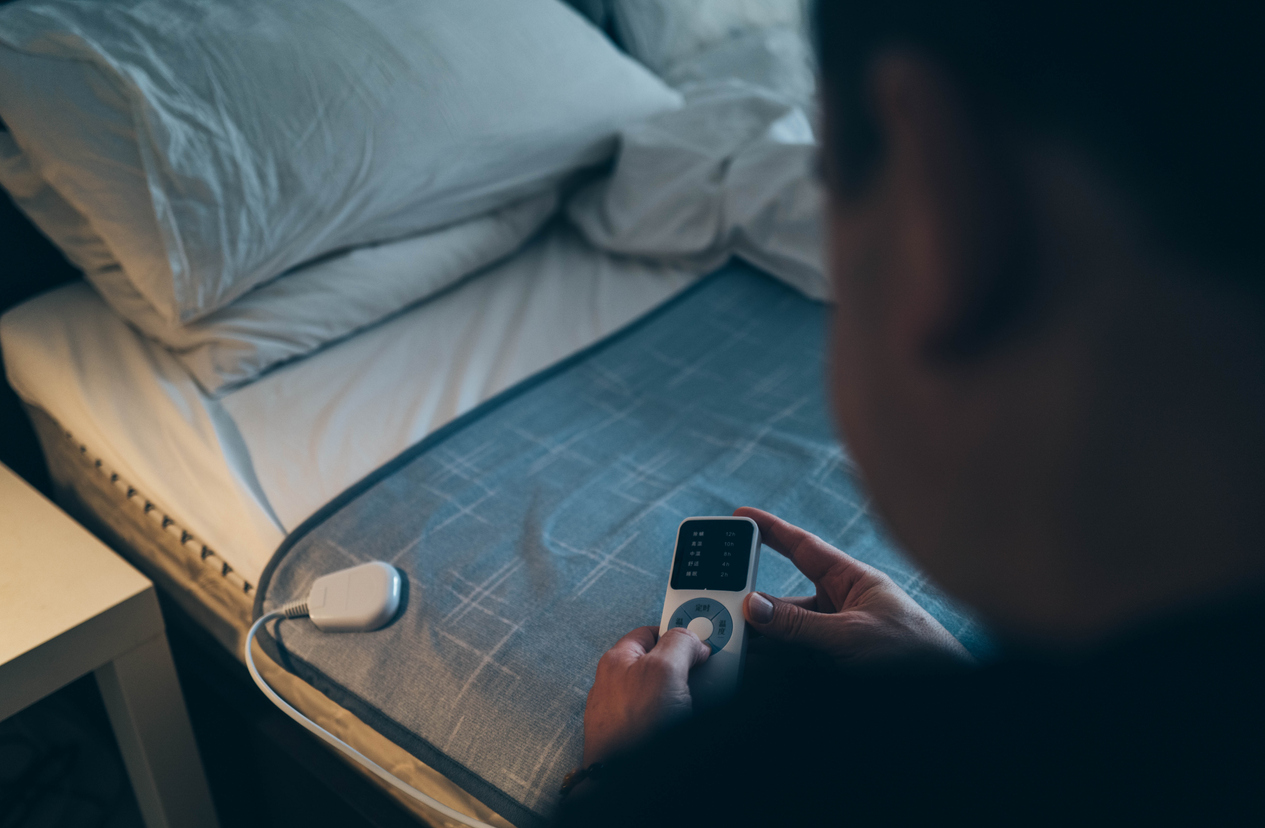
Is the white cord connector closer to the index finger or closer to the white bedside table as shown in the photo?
the white bedside table

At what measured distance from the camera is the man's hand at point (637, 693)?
1.50 ft

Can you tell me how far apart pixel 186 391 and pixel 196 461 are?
11 centimetres

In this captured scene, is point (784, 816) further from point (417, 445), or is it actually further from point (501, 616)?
point (417, 445)

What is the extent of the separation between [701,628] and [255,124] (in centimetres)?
66

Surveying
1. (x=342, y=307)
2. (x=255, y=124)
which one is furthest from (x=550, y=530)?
(x=255, y=124)

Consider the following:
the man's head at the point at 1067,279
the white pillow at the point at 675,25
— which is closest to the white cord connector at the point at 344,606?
the man's head at the point at 1067,279

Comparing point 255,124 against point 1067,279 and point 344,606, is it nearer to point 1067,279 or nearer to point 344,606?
point 344,606

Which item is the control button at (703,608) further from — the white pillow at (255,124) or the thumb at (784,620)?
the white pillow at (255,124)

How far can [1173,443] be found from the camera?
9.0 inches

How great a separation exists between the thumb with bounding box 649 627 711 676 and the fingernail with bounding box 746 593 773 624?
4 centimetres

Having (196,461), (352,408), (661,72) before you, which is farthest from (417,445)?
(661,72)

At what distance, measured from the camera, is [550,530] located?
696 millimetres

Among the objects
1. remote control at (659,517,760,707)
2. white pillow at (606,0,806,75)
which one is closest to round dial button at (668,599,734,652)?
remote control at (659,517,760,707)

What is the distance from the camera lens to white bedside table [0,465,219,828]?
63 cm
